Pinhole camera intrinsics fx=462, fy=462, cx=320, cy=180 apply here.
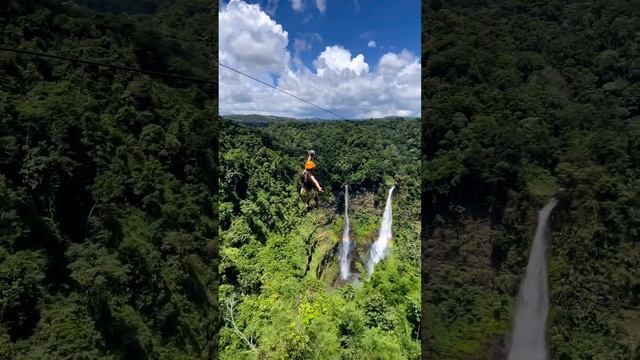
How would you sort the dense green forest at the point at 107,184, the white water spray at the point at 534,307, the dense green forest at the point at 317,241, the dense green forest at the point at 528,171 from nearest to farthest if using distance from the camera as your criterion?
the dense green forest at the point at 107,184
the dense green forest at the point at 317,241
the dense green forest at the point at 528,171
the white water spray at the point at 534,307

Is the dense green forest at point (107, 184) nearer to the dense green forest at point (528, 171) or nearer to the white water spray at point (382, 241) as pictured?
the white water spray at point (382, 241)

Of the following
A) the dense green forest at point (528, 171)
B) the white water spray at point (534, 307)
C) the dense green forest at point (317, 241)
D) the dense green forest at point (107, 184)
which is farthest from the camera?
the white water spray at point (534, 307)

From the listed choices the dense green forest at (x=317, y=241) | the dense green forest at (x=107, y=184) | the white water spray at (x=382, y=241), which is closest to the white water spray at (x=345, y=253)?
the dense green forest at (x=317, y=241)

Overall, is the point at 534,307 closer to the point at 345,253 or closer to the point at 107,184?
the point at 345,253

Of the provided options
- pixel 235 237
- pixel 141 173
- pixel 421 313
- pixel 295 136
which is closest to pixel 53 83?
pixel 141 173

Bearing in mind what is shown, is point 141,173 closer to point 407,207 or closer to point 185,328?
point 185,328

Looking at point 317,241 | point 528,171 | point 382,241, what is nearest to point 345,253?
point 317,241

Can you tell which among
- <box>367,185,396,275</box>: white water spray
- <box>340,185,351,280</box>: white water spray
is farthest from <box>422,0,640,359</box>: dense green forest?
<box>340,185,351,280</box>: white water spray
